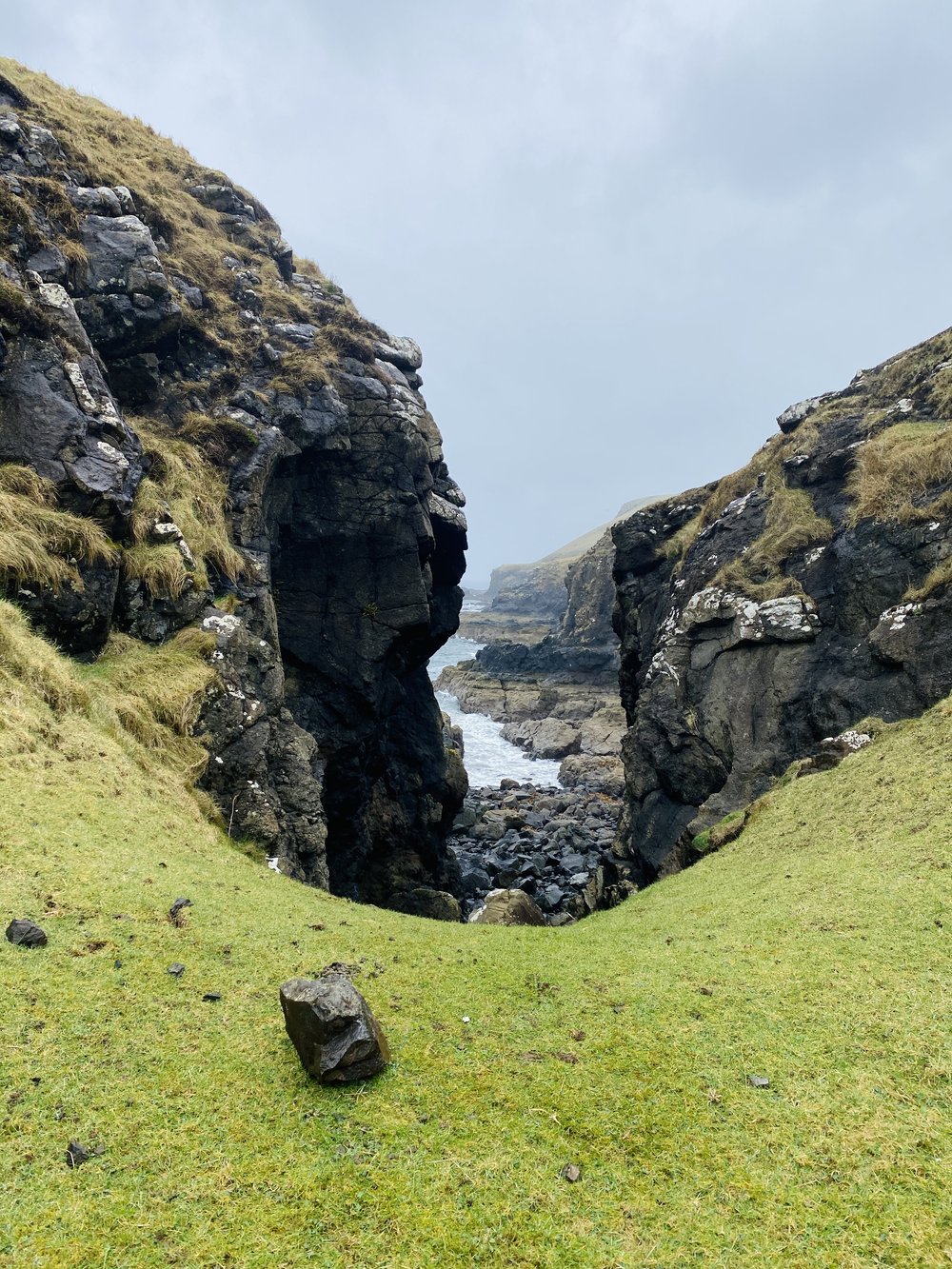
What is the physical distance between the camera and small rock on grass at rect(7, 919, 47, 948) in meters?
7.75

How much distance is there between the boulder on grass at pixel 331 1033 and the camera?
6719mm

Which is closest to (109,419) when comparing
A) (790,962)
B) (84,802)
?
(84,802)

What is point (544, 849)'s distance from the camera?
141ft

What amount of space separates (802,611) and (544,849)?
2584 centimetres

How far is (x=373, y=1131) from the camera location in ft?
20.3

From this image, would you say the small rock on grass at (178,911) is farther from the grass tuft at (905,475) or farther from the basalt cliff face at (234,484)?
the grass tuft at (905,475)

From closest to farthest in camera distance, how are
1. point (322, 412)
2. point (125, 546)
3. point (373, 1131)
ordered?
1. point (373, 1131)
2. point (125, 546)
3. point (322, 412)

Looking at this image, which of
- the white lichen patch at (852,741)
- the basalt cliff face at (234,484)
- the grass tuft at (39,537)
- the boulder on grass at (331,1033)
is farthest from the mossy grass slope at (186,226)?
the white lichen patch at (852,741)

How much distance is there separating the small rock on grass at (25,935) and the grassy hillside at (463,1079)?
0.17 meters

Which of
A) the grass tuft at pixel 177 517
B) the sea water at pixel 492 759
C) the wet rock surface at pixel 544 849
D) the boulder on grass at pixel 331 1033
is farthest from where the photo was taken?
the sea water at pixel 492 759

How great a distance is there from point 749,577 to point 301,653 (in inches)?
815

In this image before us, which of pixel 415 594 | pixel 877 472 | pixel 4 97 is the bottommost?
pixel 415 594

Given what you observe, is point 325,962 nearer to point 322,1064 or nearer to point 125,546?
point 322,1064

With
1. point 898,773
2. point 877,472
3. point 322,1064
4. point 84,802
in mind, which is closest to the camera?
point 322,1064
